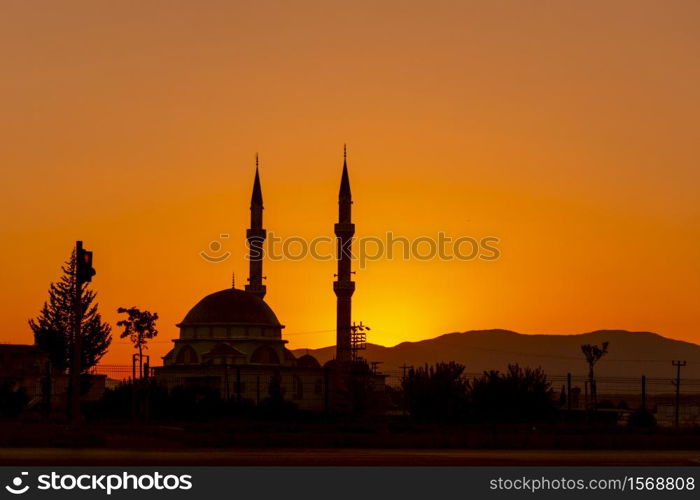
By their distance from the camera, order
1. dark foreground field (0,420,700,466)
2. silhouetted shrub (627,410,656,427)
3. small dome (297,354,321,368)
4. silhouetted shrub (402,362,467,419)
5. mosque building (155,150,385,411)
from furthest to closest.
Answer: small dome (297,354,321,368) → mosque building (155,150,385,411) → silhouetted shrub (402,362,467,419) → silhouetted shrub (627,410,656,427) → dark foreground field (0,420,700,466)

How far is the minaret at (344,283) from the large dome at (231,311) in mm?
5060

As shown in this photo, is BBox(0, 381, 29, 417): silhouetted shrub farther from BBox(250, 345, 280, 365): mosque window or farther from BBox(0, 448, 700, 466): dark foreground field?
BBox(0, 448, 700, 466): dark foreground field

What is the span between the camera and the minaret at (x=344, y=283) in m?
95.4

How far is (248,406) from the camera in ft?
221

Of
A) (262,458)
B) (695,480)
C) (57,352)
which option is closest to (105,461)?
(262,458)

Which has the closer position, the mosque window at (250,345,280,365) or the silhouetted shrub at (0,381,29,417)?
the silhouetted shrub at (0,381,29,417)

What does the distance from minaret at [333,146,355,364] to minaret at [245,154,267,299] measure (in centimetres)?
625

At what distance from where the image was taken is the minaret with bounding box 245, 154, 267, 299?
99.2m

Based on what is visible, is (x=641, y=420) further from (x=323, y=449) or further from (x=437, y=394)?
(x=323, y=449)

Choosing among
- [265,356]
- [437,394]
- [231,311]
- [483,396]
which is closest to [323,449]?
[437,394]

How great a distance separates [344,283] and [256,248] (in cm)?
824

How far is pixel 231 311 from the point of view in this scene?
92938 millimetres

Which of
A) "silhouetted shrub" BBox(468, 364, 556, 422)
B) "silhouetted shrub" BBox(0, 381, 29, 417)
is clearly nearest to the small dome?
"silhouetted shrub" BBox(468, 364, 556, 422)

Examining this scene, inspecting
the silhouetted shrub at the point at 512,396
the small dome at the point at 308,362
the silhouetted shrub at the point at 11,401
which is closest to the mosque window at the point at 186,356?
the small dome at the point at 308,362
